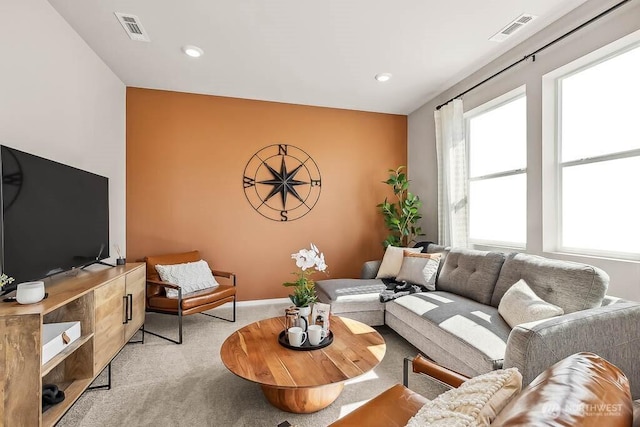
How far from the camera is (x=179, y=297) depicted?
294 cm

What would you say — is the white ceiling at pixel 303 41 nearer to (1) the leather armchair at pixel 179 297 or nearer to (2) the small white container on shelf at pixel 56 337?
(1) the leather armchair at pixel 179 297

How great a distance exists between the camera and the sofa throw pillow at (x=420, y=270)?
321cm

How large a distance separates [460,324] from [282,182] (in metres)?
2.81

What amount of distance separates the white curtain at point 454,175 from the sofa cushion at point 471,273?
0.45m

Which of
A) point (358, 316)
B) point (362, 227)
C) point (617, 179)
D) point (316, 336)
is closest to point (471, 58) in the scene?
point (617, 179)

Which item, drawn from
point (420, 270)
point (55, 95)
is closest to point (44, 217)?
point (55, 95)

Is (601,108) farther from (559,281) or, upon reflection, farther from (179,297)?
(179,297)

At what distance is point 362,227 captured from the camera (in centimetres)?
461

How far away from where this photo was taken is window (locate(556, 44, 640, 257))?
87.3 inches

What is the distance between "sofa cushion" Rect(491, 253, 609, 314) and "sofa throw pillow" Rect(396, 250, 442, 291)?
0.70m

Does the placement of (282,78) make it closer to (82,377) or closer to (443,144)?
(443,144)

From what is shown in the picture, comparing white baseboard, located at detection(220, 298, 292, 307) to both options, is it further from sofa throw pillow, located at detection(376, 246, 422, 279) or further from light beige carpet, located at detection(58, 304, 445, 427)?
sofa throw pillow, located at detection(376, 246, 422, 279)

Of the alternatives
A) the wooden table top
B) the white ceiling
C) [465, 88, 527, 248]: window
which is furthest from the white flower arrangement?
[465, 88, 527, 248]: window

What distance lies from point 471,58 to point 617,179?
1677 millimetres
